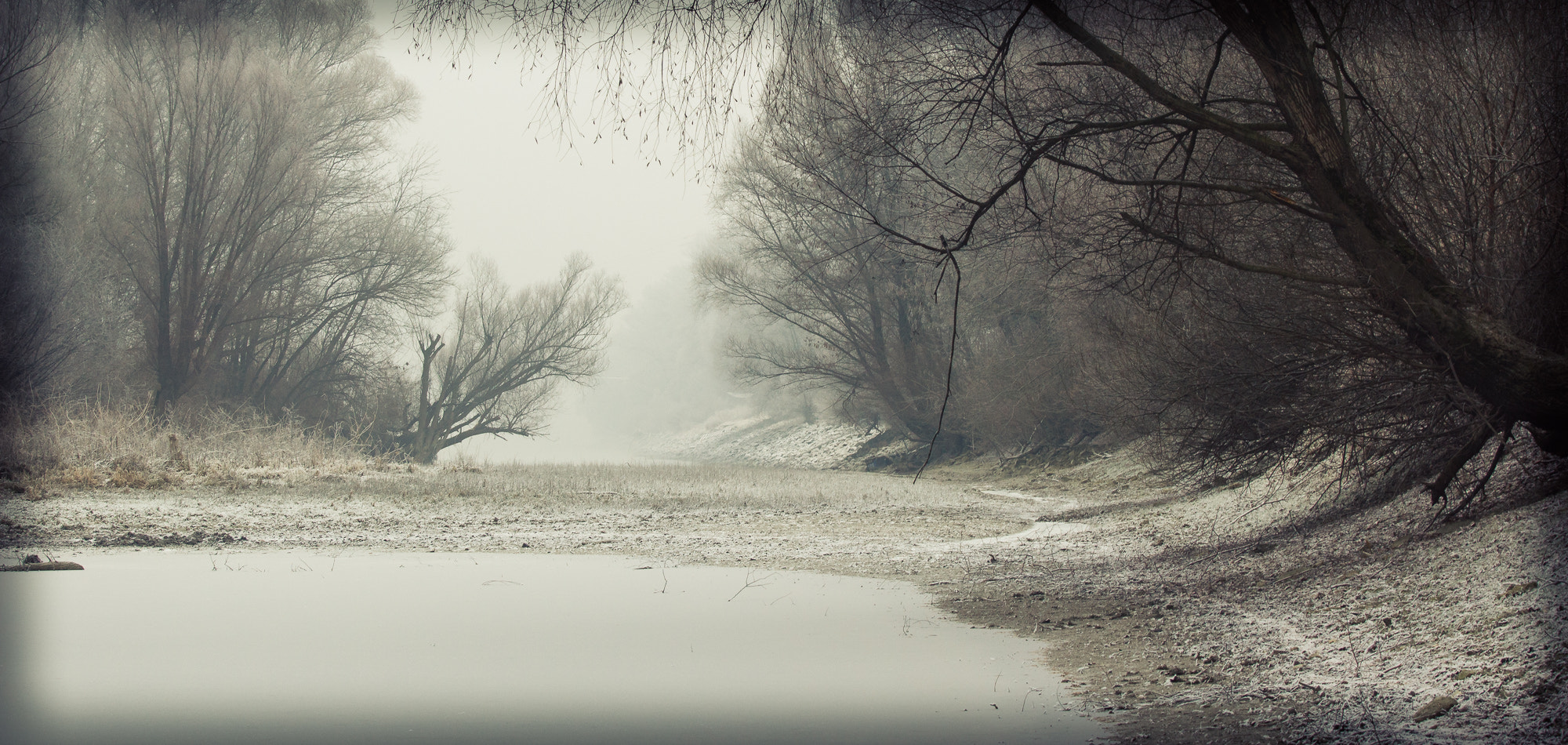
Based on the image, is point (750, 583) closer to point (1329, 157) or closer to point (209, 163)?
point (1329, 157)

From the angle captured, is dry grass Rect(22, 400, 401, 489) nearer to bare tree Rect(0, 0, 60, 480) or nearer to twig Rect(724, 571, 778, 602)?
bare tree Rect(0, 0, 60, 480)

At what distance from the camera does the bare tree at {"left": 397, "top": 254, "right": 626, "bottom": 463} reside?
28.1 m

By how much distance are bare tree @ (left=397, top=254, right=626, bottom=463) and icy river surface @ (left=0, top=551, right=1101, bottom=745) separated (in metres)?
23.4

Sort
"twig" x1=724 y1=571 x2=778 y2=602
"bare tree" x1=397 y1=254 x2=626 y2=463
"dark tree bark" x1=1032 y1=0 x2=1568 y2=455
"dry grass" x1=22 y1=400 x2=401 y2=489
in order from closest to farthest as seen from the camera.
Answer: "dark tree bark" x1=1032 y1=0 x2=1568 y2=455 → "twig" x1=724 y1=571 x2=778 y2=602 → "dry grass" x1=22 y1=400 x2=401 y2=489 → "bare tree" x1=397 y1=254 x2=626 y2=463

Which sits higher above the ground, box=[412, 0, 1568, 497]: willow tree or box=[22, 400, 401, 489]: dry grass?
box=[412, 0, 1568, 497]: willow tree

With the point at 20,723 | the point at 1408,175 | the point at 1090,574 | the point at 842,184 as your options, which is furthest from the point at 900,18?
the point at 842,184

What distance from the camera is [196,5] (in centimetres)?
2064

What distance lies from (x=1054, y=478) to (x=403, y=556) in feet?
45.3

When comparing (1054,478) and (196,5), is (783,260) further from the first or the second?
(196,5)

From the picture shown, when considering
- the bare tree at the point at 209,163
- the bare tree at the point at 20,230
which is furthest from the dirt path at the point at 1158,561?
the bare tree at the point at 209,163

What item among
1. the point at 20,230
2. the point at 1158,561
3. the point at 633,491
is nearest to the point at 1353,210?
the point at 1158,561

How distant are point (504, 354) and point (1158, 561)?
25.1 m

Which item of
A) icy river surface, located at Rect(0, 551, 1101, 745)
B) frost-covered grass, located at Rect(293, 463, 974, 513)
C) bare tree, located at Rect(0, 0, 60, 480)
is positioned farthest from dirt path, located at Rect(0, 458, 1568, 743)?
bare tree, located at Rect(0, 0, 60, 480)

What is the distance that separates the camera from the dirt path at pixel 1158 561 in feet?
9.80
